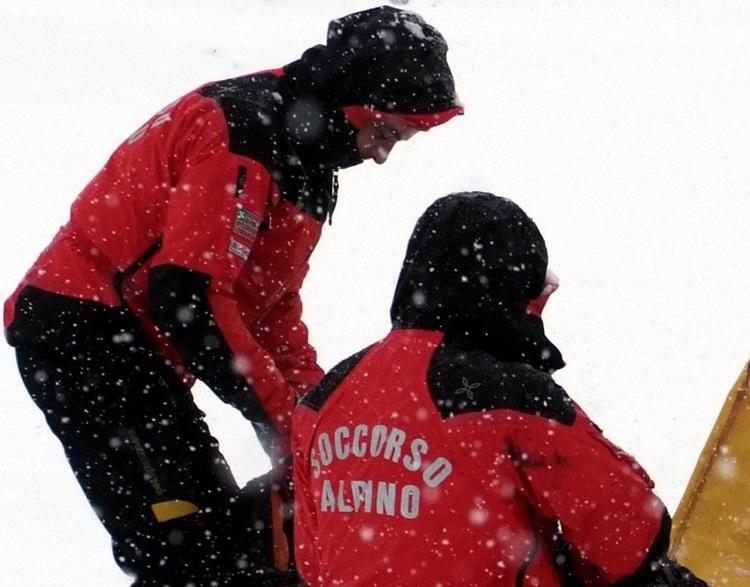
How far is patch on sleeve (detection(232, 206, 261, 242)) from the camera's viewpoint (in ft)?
8.07

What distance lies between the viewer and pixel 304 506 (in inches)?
84.4

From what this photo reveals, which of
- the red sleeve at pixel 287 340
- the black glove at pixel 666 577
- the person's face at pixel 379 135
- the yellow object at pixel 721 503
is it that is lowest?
the yellow object at pixel 721 503

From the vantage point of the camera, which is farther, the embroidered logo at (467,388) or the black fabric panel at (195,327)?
the black fabric panel at (195,327)

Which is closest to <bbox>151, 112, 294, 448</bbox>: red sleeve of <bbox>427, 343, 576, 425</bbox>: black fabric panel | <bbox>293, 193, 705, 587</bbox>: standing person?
<bbox>293, 193, 705, 587</bbox>: standing person

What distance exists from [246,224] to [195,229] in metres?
0.13

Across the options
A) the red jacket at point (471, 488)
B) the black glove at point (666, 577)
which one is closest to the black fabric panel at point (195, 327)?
the red jacket at point (471, 488)

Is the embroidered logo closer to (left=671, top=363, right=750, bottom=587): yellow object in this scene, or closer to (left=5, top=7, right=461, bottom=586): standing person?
(left=5, top=7, right=461, bottom=586): standing person

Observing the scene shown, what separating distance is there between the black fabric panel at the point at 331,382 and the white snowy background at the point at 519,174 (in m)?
1.90

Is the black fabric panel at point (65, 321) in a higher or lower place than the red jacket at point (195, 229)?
lower

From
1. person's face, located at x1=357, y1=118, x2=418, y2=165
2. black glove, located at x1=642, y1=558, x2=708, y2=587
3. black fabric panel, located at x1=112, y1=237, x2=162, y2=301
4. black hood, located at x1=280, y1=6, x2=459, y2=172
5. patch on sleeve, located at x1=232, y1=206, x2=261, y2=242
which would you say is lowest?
black glove, located at x1=642, y1=558, x2=708, y2=587

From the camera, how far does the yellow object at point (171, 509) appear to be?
2.59m

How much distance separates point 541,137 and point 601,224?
163cm

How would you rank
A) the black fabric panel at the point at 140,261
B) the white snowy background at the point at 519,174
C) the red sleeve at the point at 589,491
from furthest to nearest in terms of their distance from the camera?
the white snowy background at the point at 519,174, the black fabric panel at the point at 140,261, the red sleeve at the point at 589,491

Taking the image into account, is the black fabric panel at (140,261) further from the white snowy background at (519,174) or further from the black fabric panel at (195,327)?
the white snowy background at (519,174)
